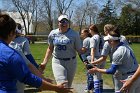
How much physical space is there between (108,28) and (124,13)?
70.5m

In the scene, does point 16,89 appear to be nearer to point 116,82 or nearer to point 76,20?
point 116,82

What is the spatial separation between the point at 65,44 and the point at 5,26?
14.1ft

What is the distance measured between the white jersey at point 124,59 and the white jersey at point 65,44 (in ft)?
5.85

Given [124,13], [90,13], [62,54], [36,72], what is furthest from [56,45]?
[90,13]

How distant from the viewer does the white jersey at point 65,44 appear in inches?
334

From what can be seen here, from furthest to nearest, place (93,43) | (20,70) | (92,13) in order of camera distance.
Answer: (92,13) → (93,43) → (20,70)

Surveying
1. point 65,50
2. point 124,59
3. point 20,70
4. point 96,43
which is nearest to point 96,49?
point 96,43

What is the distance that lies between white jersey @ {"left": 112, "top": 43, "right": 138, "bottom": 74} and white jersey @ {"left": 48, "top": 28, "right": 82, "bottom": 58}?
1782 mm

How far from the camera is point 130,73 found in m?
6.92

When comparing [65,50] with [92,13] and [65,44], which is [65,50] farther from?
Answer: [92,13]

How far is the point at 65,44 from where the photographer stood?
8492 millimetres

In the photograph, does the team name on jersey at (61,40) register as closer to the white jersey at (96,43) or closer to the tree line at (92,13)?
the white jersey at (96,43)

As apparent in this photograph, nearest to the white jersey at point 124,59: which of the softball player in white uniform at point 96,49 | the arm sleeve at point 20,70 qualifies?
the arm sleeve at point 20,70

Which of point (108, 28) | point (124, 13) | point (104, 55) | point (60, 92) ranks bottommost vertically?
point (60, 92)
